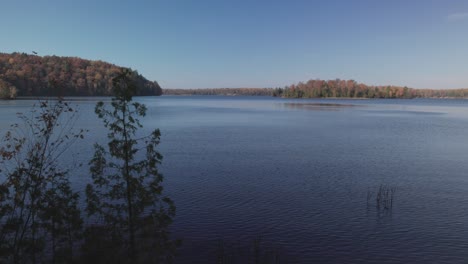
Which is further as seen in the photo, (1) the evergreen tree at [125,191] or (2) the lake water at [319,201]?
(2) the lake water at [319,201]

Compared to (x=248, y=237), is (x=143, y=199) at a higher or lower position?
higher

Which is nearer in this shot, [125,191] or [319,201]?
[125,191]

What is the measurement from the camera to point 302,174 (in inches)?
1028

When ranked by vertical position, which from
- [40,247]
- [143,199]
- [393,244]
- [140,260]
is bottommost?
[393,244]

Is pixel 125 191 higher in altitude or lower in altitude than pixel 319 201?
higher

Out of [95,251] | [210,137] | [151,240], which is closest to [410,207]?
[151,240]

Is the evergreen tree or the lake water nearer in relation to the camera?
the evergreen tree

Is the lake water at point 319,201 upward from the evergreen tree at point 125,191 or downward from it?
downward

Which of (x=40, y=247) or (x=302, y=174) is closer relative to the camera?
(x=40, y=247)

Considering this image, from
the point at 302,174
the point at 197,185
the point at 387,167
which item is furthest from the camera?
the point at 387,167

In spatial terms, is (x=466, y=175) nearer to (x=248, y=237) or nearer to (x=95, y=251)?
(x=248, y=237)

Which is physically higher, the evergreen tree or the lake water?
the evergreen tree

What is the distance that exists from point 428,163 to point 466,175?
4601mm

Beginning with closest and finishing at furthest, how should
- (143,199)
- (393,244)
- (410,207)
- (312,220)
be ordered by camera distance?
(143,199), (393,244), (312,220), (410,207)
